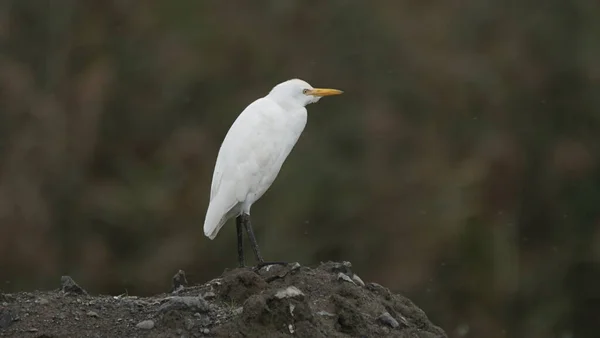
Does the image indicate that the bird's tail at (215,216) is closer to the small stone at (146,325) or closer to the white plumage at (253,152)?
the white plumage at (253,152)

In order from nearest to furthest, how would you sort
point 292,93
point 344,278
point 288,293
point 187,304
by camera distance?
1. point 288,293
2. point 187,304
3. point 344,278
4. point 292,93

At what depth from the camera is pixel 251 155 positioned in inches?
179

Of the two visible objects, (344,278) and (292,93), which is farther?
(292,93)

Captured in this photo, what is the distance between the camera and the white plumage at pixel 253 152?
448cm

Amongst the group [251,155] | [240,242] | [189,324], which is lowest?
[189,324]

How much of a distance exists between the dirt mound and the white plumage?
2.01 feet

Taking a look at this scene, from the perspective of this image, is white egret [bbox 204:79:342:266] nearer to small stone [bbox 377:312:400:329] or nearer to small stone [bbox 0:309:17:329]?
small stone [bbox 377:312:400:329]

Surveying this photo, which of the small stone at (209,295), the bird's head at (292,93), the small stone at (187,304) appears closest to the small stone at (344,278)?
the small stone at (209,295)

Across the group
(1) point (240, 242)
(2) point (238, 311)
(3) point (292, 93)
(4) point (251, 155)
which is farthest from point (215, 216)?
(2) point (238, 311)

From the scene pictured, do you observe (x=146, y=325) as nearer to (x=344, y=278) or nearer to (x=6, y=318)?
(x=6, y=318)

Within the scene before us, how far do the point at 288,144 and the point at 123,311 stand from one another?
1424mm

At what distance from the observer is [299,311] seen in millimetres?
3316

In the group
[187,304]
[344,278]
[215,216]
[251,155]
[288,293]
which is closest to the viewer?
[288,293]

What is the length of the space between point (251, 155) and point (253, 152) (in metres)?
0.02
